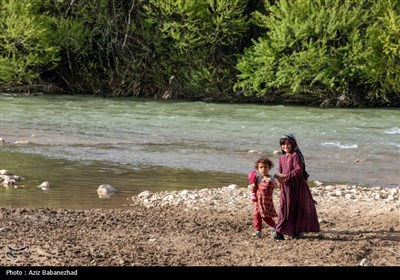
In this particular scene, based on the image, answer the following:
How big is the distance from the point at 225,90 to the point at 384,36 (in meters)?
6.61

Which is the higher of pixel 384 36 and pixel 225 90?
pixel 384 36

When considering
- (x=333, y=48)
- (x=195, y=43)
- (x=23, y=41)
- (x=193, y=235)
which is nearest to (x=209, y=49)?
(x=195, y=43)

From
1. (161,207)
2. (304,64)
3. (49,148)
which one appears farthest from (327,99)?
(161,207)

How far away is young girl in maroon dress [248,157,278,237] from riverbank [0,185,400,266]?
0.18 m

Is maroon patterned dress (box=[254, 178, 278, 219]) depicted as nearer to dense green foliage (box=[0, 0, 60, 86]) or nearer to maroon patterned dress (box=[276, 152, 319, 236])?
maroon patterned dress (box=[276, 152, 319, 236])

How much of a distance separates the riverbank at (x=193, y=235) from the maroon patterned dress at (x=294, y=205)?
15 centimetres

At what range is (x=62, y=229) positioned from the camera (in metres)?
8.50

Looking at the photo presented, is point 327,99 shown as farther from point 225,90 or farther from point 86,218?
point 86,218

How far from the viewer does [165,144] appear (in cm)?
1805

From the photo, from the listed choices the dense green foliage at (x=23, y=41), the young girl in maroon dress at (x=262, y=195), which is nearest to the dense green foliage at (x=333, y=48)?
the dense green foliage at (x=23, y=41)

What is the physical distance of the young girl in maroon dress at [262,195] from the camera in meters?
8.48

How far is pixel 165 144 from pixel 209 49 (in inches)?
517

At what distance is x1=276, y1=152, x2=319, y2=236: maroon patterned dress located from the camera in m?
8.38

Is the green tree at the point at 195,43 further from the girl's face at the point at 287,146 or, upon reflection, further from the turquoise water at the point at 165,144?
the girl's face at the point at 287,146
